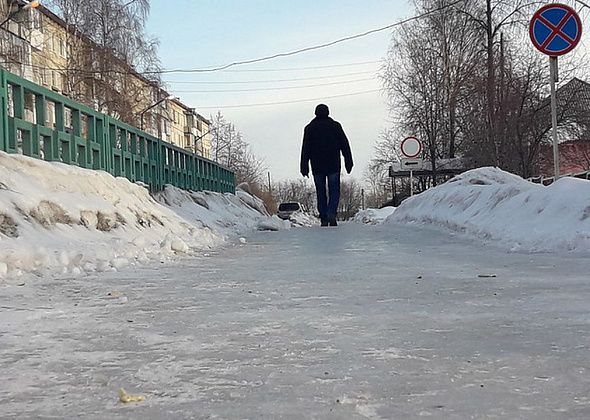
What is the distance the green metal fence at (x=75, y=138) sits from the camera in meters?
6.69

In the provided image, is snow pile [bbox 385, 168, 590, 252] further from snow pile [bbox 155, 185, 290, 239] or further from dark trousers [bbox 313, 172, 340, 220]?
snow pile [bbox 155, 185, 290, 239]

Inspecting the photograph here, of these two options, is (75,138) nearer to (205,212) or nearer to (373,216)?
(205,212)

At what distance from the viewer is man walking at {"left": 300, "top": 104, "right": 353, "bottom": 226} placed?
11.4 meters

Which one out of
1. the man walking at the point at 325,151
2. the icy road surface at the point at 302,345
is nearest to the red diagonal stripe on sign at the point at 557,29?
the man walking at the point at 325,151

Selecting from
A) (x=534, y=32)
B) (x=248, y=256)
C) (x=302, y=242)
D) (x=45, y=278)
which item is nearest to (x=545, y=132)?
(x=534, y=32)

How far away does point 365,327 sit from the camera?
2.86 meters

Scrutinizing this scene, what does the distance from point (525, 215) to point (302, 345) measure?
16.3 feet

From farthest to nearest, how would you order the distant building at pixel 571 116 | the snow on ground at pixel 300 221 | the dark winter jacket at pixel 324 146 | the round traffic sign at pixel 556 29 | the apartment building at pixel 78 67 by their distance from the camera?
the apartment building at pixel 78 67, the snow on ground at pixel 300 221, the distant building at pixel 571 116, the dark winter jacket at pixel 324 146, the round traffic sign at pixel 556 29

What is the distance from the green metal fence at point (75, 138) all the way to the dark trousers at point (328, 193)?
3004 mm

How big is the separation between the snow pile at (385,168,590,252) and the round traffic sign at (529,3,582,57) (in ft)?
5.87

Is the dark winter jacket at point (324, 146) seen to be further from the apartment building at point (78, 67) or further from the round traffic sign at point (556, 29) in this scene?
the apartment building at point (78, 67)

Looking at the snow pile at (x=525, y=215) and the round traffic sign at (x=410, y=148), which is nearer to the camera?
the snow pile at (x=525, y=215)

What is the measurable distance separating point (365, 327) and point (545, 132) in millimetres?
21873

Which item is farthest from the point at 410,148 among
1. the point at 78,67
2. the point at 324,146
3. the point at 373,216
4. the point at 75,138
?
the point at 78,67
